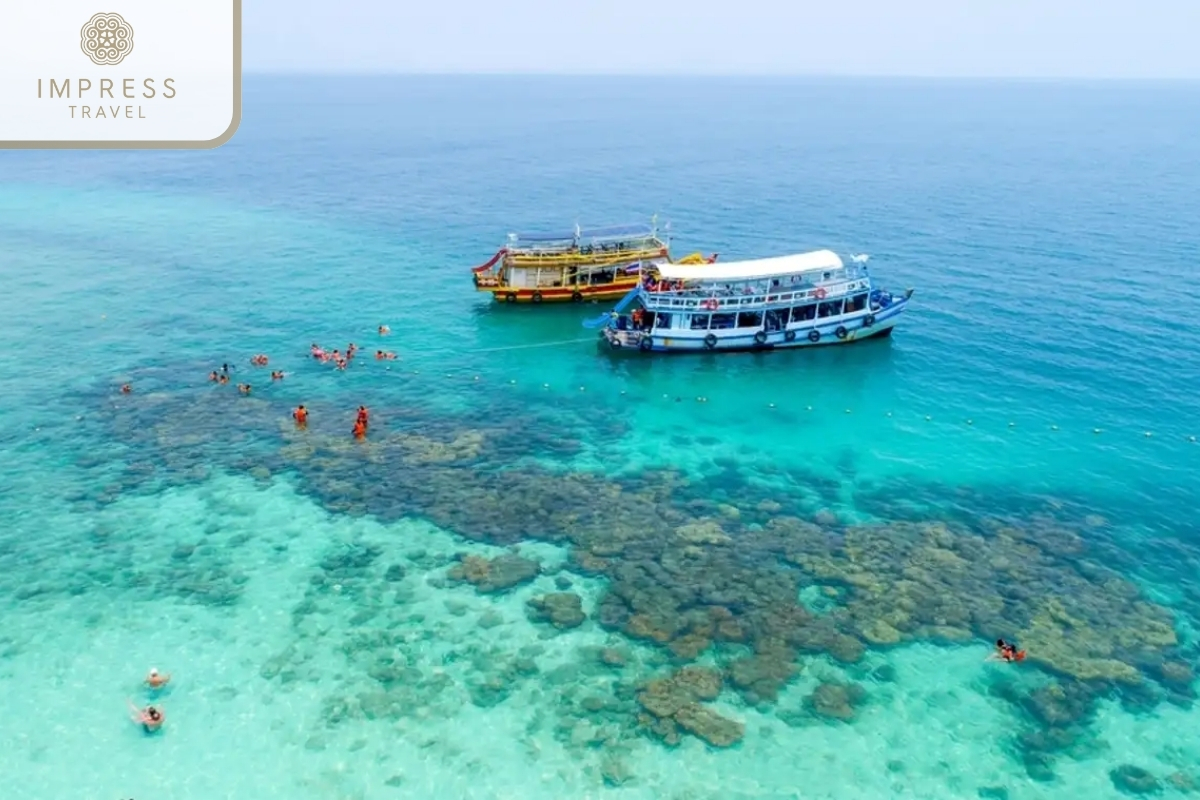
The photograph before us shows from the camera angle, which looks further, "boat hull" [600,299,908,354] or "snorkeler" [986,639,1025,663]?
"boat hull" [600,299,908,354]

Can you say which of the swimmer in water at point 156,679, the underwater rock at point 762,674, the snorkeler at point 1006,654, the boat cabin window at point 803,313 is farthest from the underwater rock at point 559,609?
the boat cabin window at point 803,313

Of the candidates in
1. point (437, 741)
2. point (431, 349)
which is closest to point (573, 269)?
point (431, 349)

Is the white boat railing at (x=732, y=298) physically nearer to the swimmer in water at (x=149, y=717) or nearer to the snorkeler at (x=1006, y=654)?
the snorkeler at (x=1006, y=654)

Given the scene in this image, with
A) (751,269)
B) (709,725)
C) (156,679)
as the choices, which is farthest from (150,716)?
(751,269)

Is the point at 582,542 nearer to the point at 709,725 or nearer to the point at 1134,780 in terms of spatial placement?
the point at 709,725

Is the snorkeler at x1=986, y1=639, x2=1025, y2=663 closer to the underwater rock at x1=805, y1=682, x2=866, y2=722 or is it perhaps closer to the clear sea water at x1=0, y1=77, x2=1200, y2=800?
the clear sea water at x1=0, y1=77, x2=1200, y2=800

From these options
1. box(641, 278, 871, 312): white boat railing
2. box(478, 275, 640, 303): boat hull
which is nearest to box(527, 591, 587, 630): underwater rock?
box(641, 278, 871, 312): white boat railing

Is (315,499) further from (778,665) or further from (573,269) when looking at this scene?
(573,269)

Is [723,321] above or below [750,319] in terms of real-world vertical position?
below
